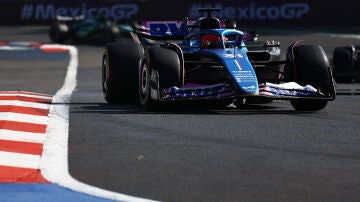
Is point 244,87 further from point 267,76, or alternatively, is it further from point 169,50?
point 267,76

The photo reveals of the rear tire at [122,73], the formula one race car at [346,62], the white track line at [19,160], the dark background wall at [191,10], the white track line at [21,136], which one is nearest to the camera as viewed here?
the white track line at [19,160]

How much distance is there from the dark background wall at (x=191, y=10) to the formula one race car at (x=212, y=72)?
84.7ft

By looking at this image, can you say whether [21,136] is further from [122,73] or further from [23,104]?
[122,73]

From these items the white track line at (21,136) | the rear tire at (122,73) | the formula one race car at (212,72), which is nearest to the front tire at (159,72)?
the formula one race car at (212,72)

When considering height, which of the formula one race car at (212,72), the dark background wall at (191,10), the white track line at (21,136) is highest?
the white track line at (21,136)

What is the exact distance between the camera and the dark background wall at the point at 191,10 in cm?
4038

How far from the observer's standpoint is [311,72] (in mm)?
12133

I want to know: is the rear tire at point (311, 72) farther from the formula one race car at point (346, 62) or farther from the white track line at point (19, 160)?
the formula one race car at point (346, 62)

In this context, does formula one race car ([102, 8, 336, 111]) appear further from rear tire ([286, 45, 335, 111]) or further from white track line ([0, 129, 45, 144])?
white track line ([0, 129, 45, 144])

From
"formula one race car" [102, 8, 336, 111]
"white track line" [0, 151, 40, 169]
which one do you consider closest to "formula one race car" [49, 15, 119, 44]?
"formula one race car" [102, 8, 336, 111]

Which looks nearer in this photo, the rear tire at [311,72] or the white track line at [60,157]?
the white track line at [60,157]

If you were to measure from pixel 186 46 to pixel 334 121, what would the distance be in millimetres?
2918

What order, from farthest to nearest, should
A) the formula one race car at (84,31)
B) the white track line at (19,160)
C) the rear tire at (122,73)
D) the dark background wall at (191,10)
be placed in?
the dark background wall at (191,10) → the formula one race car at (84,31) → the rear tire at (122,73) → the white track line at (19,160)

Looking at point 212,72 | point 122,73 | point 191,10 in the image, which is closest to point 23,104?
point 122,73
